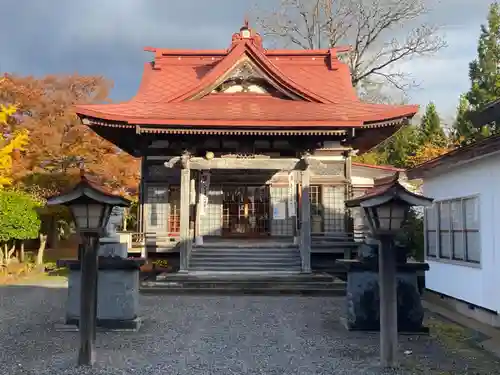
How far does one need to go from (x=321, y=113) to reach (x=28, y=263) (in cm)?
1245

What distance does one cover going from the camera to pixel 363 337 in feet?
24.7

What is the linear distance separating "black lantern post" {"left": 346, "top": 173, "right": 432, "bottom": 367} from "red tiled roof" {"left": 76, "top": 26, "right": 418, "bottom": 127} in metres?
8.14

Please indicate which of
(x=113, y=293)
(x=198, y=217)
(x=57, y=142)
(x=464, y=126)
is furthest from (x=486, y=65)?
(x=113, y=293)

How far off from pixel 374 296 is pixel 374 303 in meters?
0.11

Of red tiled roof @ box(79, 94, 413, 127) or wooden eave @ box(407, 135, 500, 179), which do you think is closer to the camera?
wooden eave @ box(407, 135, 500, 179)

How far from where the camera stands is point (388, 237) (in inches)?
241

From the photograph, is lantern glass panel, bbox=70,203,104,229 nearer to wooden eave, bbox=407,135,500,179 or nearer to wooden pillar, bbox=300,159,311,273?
wooden eave, bbox=407,135,500,179

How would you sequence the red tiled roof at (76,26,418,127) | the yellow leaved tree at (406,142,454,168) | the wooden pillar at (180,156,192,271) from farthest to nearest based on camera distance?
the yellow leaved tree at (406,142,454,168) → the red tiled roof at (76,26,418,127) → the wooden pillar at (180,156,192,271)

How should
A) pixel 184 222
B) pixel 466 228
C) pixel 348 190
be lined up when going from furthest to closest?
pixel 348 190 < pixel 184 222 < pixel 466 228

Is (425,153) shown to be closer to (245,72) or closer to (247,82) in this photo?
(247,82)

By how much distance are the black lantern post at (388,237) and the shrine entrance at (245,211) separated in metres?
11.6

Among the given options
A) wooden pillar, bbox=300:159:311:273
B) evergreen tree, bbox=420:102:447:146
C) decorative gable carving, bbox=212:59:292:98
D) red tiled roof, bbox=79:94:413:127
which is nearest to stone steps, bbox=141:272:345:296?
wooden pillar, bbox=300:159:311:273

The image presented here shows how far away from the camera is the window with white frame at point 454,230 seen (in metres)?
9.27

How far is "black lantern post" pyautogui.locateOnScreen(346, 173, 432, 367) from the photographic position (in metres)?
5.93
